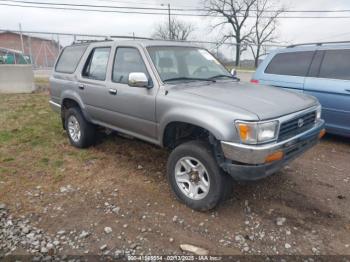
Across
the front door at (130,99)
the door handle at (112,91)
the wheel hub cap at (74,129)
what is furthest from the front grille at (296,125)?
the wheel hub cap at (74,129)

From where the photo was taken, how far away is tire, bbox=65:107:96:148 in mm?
4906

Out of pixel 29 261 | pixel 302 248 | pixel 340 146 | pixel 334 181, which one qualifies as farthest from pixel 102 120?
pixel 340 146

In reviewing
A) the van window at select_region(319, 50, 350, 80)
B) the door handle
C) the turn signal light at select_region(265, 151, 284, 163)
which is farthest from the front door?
the van window at select_region(319, 50, 350, 80)

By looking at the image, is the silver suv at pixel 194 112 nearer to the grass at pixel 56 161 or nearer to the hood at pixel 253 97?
the hood at pixel 253 97

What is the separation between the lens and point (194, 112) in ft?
9.78

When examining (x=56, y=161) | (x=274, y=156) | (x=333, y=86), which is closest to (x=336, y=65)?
(x=333, y=86)

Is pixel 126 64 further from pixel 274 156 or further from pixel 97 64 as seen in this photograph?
pixel 274 156

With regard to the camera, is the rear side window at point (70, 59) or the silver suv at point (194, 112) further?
the rear side window at point (70, 59)

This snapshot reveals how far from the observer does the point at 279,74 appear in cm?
598

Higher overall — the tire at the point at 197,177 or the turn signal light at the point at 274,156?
the turn signal light at the point at 274,156

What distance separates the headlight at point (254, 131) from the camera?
8.62ft

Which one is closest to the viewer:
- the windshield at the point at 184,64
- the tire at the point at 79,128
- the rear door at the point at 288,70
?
the windshield at the point at 184,64

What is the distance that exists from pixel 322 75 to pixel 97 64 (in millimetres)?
4067

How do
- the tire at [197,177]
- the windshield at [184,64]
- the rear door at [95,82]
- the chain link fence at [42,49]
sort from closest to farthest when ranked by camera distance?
the tire at [197,177]
the windshield at [184,64]
the rear door at [95,82]
the chain link fence at [42,49]
